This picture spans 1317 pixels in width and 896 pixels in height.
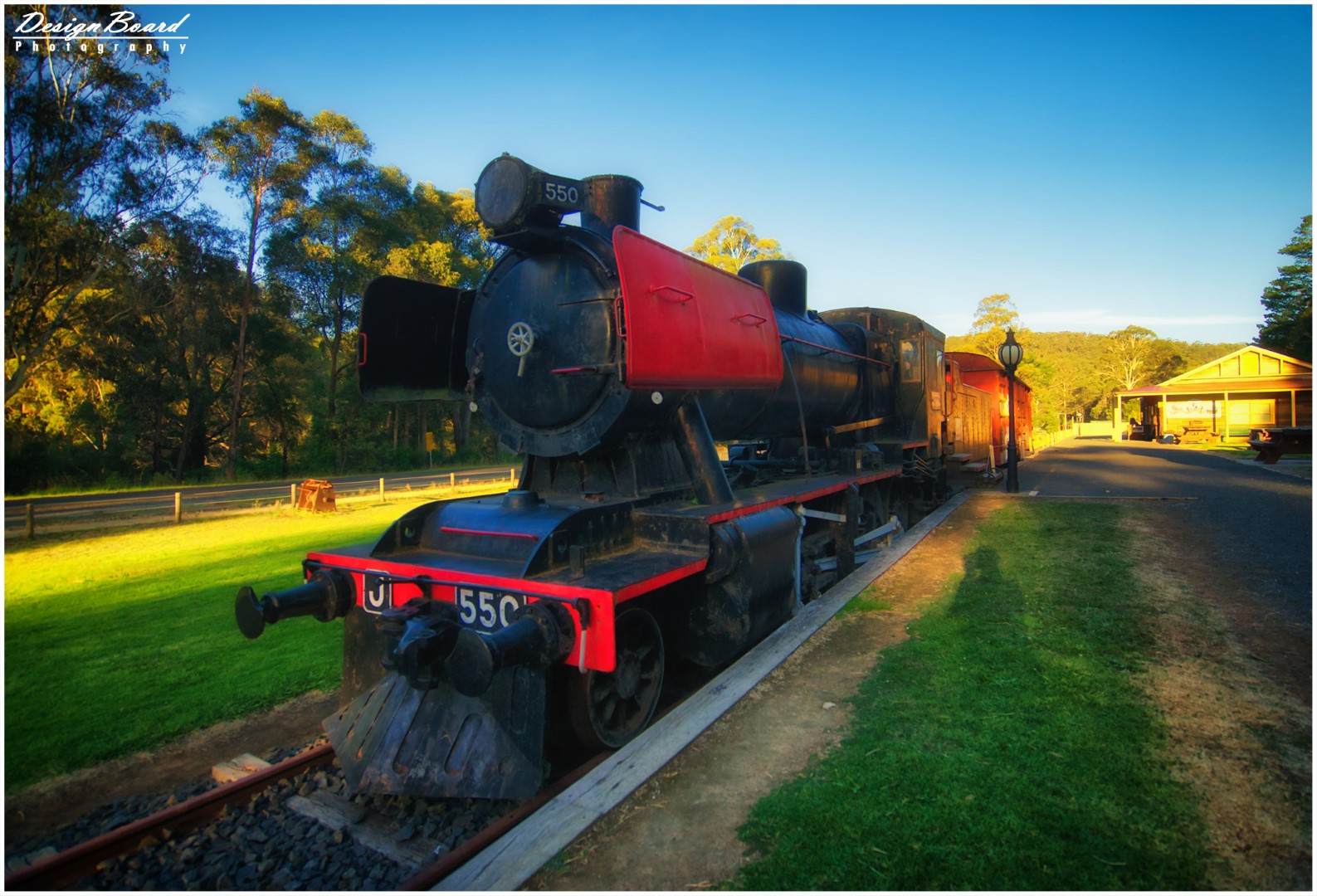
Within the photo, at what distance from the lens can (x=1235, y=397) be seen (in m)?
35.2

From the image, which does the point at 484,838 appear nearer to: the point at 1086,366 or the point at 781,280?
the point at 781,280

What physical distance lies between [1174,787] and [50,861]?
4545 mm

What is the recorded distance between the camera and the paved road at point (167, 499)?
14844mm

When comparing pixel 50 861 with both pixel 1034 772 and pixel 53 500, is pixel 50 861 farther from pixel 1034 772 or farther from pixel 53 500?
pixel 53 500

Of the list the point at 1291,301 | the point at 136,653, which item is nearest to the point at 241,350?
the point at 136,653

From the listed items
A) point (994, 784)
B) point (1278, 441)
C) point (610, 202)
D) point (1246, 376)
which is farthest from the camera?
point (1246, 376)

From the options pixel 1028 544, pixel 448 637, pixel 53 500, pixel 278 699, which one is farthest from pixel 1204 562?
pixel 53 500

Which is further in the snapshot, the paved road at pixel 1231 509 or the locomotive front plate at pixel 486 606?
the paved road at pixel 1231 509

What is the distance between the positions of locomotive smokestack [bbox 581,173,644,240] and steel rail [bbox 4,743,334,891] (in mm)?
3619

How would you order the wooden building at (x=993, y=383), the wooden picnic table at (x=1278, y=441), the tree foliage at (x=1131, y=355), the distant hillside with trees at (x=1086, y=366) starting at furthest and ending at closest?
the tree foliage at (x=1131, y=355), the distant hillside with trees at (x=1086, y=366), the wooden picnic table at (x=1278, y=441), the wooden building at (x=993, y=383)

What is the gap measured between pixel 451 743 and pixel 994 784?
2396 millimetres

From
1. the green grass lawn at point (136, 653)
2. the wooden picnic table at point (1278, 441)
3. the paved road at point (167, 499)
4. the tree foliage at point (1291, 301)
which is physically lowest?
the green grass lawn at point (136, 653)

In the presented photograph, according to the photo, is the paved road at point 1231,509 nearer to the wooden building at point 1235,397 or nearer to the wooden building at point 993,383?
the wooden building at point 993,383

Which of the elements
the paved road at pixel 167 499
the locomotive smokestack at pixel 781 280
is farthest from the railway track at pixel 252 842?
the paved road at pixel 167 499
